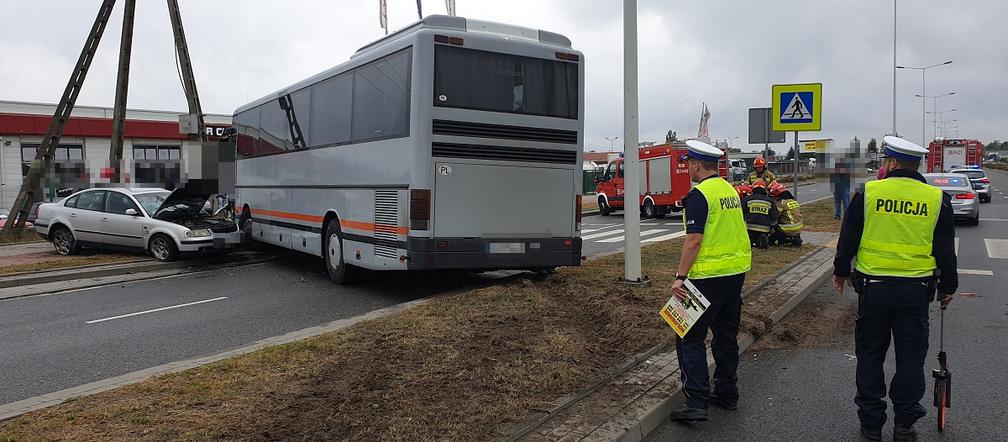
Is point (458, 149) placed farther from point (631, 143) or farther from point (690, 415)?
point (690, 415)

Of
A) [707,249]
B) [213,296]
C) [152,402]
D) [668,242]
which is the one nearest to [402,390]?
[152,402]

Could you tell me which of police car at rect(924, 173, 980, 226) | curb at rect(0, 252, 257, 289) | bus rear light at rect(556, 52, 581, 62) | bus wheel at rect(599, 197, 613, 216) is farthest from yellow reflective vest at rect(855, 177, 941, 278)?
bus wheel at rect(599, 197, 613, 216)

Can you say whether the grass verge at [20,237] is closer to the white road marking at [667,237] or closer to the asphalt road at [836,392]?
the white road marking at [667,237]

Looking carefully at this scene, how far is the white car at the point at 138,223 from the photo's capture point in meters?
13.0

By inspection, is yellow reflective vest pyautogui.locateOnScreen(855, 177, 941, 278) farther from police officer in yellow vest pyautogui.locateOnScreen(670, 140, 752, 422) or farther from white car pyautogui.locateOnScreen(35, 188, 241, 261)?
white car pyautogui.locateOnScreen(35, 188, 241, 261)

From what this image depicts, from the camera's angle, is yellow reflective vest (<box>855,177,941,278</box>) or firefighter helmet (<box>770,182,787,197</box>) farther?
firefighter helmet (<box>770,182,787,197</box>)

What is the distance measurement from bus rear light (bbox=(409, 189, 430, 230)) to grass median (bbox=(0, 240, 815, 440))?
1379mm

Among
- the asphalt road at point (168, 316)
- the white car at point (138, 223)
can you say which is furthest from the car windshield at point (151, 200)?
the asphalt road at point (168, 316)

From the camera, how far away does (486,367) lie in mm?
5148

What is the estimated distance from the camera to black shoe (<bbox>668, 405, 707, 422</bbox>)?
4410mm

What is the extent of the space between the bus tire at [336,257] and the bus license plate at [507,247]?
8.61 ft

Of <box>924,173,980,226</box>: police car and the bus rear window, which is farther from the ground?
the bus rear window

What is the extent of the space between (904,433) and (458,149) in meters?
5.89

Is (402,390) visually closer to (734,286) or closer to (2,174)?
(734,286)
